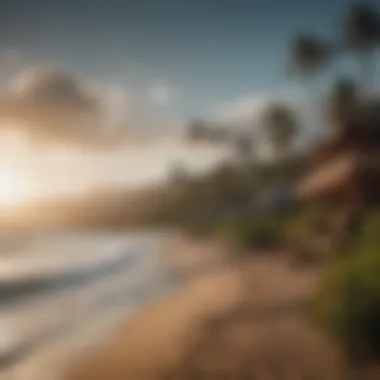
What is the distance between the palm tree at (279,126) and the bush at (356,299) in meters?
0.27

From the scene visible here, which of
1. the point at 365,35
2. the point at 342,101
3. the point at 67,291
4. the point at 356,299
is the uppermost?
the point at 365,35

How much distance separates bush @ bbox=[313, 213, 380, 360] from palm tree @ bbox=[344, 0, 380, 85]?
1.21 feet

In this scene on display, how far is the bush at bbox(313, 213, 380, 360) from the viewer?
1.40m

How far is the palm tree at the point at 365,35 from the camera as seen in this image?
1549mm

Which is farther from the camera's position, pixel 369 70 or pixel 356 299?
pixel 369 70

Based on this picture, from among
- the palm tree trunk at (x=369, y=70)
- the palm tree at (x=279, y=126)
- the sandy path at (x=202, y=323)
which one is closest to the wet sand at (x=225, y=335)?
the sandy path at (x=202, y=323)

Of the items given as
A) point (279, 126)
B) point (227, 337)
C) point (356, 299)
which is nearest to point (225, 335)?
point (227, 337)

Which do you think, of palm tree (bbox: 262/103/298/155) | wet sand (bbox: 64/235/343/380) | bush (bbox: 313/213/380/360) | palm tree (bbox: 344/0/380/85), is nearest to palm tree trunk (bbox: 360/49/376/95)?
palm tree (bbox: 344/0/380/85)

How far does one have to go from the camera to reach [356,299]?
4.64ft

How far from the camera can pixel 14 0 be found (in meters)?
1.72

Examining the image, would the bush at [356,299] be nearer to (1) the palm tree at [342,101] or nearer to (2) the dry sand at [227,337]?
(2) the dry sand at [227,337]

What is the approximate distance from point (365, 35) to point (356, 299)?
63 centimetres

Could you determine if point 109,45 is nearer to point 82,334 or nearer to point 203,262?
point 203,262

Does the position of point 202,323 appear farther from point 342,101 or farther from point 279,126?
point 342,101
